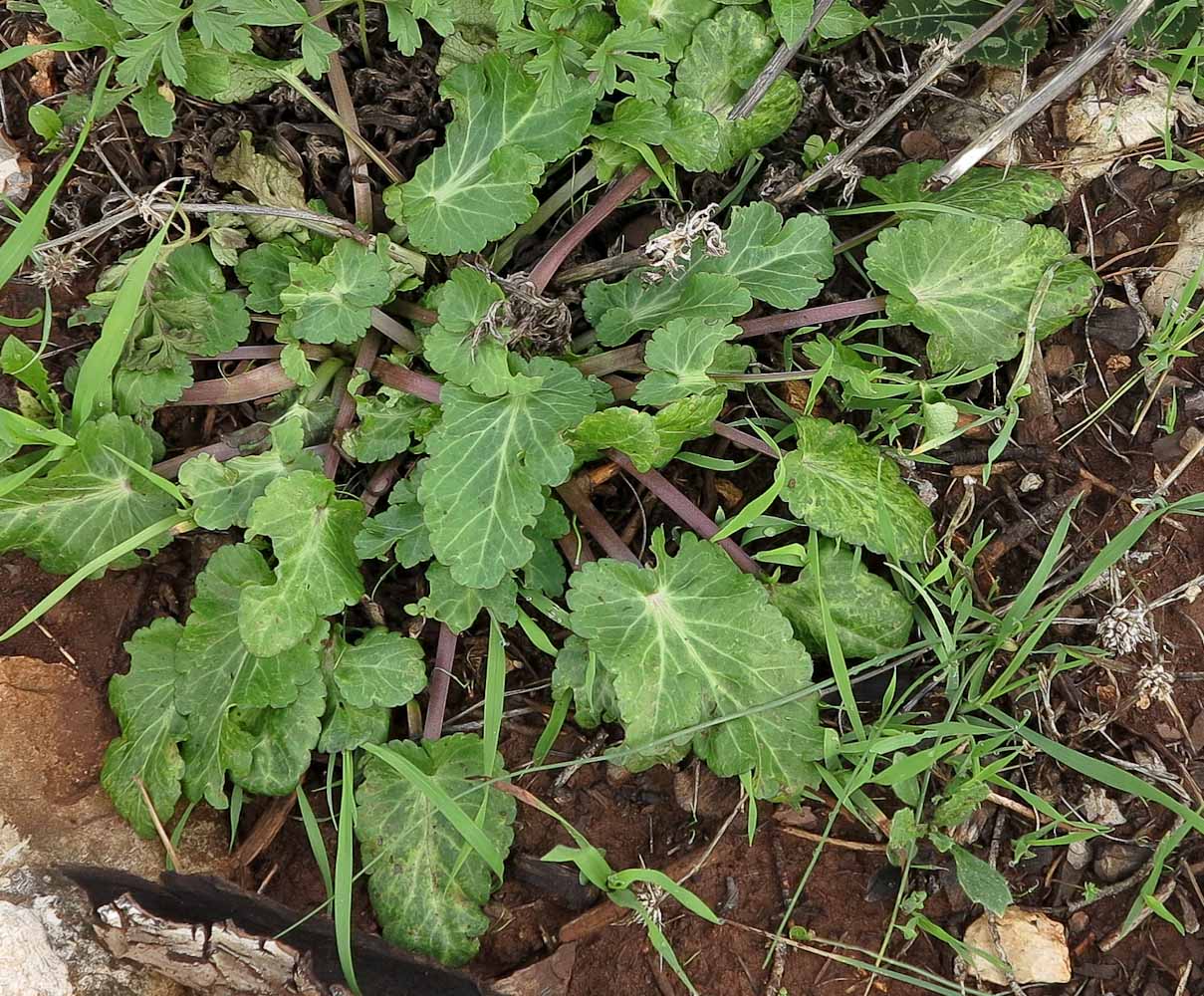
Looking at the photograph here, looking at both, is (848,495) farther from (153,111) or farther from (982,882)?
(153,111)

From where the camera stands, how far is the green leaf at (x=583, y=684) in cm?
249

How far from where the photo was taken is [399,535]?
2.46m

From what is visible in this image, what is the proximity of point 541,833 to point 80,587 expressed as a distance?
1332 millimetres

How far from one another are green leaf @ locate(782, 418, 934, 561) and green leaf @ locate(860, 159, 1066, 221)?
65 cm

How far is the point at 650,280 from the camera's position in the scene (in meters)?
2.48

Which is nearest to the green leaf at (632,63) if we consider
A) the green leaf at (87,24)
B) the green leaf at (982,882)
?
the green leaf at (87,24)

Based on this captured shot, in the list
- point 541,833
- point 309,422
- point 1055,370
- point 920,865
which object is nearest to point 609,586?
point 541,833

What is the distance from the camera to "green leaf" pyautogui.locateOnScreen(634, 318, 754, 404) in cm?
229

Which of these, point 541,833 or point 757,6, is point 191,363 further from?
point 757,6

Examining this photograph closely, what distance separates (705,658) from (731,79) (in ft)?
4.78

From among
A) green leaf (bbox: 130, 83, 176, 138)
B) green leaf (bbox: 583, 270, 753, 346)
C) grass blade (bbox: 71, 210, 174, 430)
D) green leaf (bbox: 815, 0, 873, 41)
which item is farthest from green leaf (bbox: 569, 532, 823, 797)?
green leaf (bbox: 130, 83, 176, 138)

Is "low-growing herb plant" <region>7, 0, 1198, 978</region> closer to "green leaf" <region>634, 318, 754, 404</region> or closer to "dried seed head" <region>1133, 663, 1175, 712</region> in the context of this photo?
"green leaf" <region>634, 318, 754, 404</region>

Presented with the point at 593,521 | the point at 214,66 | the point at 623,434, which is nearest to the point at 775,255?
the point at 623,434

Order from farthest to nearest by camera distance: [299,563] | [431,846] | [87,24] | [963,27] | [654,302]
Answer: [963,27], [654,302], [431,846], [299,563], [87,24]
